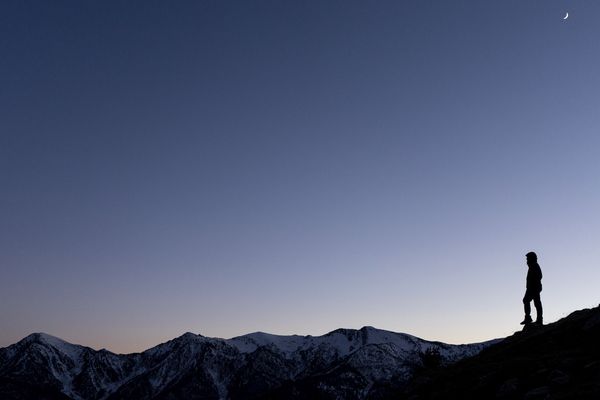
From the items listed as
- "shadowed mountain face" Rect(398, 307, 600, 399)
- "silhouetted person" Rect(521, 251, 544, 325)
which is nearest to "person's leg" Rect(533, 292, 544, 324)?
"silhouetted person" Rect(521, 251, 544, 325)

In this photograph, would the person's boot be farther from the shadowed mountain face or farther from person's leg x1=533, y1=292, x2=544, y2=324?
the shadowed mountain face

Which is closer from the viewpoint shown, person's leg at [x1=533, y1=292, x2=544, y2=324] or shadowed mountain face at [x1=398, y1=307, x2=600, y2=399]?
shadowed mountain face at [x1=398, y1=307, x2=600, y2=399]

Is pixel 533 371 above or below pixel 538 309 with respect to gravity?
below

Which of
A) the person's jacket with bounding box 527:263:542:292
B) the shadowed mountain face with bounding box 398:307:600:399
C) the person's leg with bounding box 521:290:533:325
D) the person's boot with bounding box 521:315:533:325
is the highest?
the person's jacket with bounding box 527:263:542:292

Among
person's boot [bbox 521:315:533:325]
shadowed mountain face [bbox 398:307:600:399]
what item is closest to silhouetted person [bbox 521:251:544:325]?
person's boot [bbox 521:315:533:325]

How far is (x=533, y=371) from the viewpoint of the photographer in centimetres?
1589

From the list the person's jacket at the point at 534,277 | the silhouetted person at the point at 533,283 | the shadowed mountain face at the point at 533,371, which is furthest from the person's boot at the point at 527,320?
the shadowed mountain face at the point at 533,371

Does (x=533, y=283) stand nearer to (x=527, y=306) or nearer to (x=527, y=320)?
(x=527, y=306)

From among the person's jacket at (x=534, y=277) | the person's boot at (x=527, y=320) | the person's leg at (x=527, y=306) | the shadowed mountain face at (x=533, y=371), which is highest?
the person's jacket at (x=534, y=277)

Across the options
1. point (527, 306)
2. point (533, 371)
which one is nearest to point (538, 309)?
point (527, 306)

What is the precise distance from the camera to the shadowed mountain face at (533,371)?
1415 cm

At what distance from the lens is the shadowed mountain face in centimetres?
1415

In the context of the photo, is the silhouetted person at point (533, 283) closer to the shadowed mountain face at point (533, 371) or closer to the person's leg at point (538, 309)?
the person's leg at point (538, 309)

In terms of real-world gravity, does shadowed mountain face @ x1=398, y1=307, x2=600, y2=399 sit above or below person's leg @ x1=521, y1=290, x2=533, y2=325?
below
